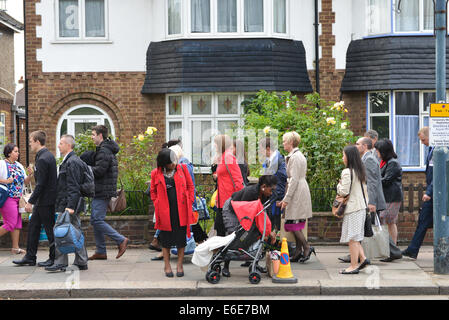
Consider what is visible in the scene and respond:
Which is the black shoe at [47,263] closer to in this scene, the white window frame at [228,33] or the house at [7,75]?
the white window frame at [228,33]

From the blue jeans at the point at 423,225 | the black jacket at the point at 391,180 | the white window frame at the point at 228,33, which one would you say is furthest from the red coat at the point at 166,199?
the white window frame at the point at 228,33

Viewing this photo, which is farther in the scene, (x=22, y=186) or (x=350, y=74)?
(x=350, y=74)

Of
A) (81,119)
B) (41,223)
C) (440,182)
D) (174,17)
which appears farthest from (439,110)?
(81,119)

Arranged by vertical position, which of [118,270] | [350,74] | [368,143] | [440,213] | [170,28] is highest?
[170,28]

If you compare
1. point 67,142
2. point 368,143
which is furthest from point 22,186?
point 368,143

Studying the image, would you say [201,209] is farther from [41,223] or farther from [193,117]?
[193,117]

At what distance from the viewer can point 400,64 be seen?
1677 centimetres

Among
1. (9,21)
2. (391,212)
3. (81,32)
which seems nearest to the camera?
(391,212)

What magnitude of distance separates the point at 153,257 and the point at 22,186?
2.56 m

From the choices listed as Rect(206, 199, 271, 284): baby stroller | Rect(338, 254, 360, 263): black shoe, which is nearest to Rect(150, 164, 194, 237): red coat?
Rect(206, 199, 271, 284): baby stroller

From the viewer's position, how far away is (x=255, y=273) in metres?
8.16

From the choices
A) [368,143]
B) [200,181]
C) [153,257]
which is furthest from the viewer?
[200,181]

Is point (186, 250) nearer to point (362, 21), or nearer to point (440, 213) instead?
point (440, 213)

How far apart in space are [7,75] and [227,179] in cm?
2398
